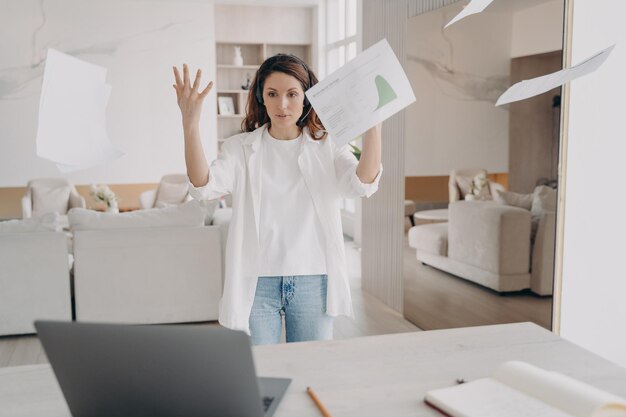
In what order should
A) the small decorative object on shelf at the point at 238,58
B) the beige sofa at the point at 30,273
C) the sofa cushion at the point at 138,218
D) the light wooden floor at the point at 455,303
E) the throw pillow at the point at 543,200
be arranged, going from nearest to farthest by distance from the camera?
1. the throw pillow at the point at 543,200
2. the light wooden floor at the point at 455,303
3. the beige sofa at the point at 30,273
4. the sofa cushion at the point at 138,218
5. the small decorative object on shelf at the point at 238,58

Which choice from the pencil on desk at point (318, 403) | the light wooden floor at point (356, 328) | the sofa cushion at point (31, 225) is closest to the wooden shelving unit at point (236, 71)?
A: the light wooden floor at point (356, 328)

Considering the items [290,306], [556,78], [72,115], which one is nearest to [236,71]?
[290,306]

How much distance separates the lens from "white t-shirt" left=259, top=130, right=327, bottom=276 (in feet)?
5.83

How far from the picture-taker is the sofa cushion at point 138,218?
4.10 m

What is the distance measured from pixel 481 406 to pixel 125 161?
25.9 feet

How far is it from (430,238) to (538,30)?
4.95 feet

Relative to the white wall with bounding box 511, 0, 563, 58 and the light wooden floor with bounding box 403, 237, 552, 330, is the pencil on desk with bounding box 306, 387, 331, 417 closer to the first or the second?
the light wooden floor with bounding box 403, 237, 552, 330

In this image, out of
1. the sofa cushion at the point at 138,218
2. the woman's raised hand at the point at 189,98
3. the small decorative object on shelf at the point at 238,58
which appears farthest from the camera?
the small decorative object on shelf at the point at 238,58

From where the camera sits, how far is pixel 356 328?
4254mm

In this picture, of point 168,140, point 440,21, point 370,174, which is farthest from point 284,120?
point 168,140

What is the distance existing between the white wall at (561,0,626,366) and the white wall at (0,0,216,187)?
20.5 ft

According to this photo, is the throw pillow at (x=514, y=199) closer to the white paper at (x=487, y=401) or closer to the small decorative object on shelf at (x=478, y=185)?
the small decorative object on shelf at (x=478, y=185)

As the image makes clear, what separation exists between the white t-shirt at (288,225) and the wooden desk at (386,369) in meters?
0.34

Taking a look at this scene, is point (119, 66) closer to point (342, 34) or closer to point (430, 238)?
point (342, 34)
